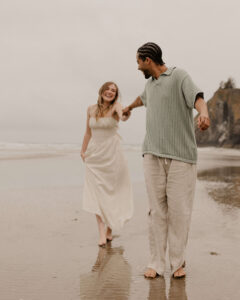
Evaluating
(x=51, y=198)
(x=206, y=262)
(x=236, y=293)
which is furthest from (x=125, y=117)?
(x=51, y=198)

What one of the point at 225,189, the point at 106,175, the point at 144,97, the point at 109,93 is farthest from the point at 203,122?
the point at 225,189

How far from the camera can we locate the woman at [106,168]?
5234 millimetres

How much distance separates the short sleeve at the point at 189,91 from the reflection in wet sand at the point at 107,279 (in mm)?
1631

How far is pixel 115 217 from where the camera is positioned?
207 inches

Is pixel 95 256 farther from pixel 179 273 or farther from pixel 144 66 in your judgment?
pixel 144 66

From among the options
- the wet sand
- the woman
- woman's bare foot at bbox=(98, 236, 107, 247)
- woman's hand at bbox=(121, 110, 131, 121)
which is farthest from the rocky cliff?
woman's hand at bbox=(121, 110, 131, 121)

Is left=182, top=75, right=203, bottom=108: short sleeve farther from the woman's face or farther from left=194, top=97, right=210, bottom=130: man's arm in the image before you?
the woman's face

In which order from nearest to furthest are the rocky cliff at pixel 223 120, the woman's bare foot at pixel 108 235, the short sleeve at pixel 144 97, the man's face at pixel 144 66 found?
the man's face at pixel 144 66 < the short sleeve at pixel 144 97 < the woman's bare foot at pixel 108 235 < the rocky cliff at pixel 223 120

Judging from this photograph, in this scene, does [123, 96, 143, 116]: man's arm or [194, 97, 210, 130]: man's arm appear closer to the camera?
[194, 97, 210, 130]: man's arm

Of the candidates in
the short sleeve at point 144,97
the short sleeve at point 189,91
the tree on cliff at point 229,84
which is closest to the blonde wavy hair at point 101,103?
the short sleeve at point 144,97

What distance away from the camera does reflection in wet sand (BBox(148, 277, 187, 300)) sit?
126 inches

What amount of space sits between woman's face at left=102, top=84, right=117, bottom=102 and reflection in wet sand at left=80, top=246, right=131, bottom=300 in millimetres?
1935

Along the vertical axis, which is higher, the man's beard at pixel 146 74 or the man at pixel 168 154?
the man's beard at pixel 146 74

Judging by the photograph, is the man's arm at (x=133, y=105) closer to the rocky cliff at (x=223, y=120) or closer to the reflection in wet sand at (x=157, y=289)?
the reflection in wet sand at (x=157, y=289)
